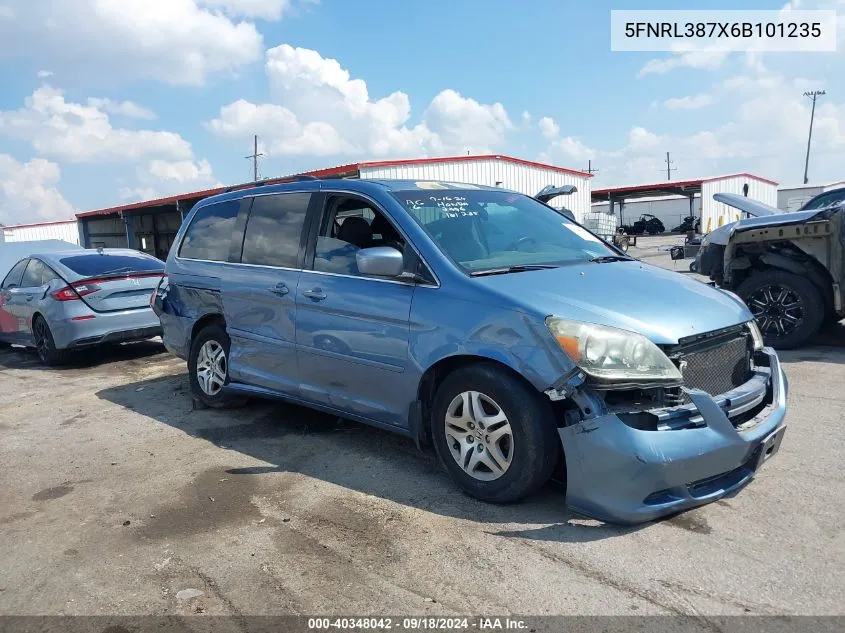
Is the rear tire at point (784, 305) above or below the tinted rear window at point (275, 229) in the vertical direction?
below

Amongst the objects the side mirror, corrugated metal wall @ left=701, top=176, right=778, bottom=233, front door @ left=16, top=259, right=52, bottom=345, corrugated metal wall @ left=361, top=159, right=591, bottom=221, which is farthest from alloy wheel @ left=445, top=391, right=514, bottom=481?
corrugated metal wall @ left=701, top=176, right=778, bottom=233

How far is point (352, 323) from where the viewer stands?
13.5 ft

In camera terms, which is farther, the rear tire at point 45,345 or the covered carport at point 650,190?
the covered carport at point 650,190

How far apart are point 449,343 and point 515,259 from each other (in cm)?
78

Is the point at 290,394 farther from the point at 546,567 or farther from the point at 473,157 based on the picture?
the point at 473,157

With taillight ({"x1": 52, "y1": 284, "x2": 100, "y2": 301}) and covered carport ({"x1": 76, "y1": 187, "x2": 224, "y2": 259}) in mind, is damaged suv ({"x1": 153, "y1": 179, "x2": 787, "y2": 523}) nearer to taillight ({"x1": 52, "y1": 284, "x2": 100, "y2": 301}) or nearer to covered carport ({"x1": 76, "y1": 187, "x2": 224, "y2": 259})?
taillight ({"x1": 52, "y1": 284, "x2": 100, "y2": 301})

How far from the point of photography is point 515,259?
3977 mm

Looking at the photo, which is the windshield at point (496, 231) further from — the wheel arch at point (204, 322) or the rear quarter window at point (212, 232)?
the wheel arch at point (204, 322)

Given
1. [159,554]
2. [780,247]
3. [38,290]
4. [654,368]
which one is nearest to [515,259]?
[654,368]

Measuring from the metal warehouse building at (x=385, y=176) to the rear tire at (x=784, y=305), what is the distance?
3.47m

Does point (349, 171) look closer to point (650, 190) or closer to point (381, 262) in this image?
point (381, 262)

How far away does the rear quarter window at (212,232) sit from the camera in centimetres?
538

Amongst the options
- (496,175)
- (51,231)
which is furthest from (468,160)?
(51,231)

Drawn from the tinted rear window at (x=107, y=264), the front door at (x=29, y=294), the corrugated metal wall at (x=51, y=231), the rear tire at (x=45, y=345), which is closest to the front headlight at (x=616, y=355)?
the tinted rear window at (x=107, y=264)
